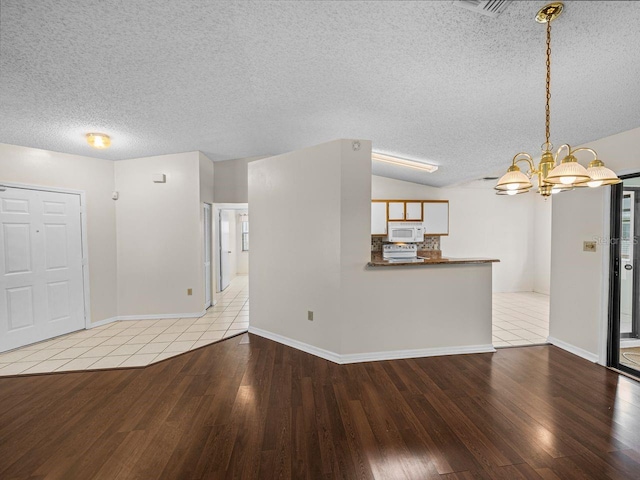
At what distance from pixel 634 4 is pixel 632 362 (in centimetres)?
327

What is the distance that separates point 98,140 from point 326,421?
3903mm

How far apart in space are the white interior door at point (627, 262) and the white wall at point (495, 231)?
3128 mm

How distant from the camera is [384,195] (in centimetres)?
585

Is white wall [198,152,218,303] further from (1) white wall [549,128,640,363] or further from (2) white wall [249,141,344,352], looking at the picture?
(1) white wall [549,128,640,363]

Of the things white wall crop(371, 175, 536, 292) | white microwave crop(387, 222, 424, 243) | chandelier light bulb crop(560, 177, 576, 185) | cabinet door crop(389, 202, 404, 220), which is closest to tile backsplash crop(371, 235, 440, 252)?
white wall crop(371, 175, 536, 292)

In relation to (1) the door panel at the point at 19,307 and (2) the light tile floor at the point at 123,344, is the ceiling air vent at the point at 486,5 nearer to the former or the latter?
(2) the light tile floor at the point at 123,344

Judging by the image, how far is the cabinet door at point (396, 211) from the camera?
18.3 ft

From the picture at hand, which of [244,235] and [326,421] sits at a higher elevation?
[244,235]

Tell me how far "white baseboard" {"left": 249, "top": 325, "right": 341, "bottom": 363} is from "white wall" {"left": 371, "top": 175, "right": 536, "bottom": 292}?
13.6ft

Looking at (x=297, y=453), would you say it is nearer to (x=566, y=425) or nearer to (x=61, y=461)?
(x=61, y=461)

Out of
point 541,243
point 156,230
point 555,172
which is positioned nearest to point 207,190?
point 156,230

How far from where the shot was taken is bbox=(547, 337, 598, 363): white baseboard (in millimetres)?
2924

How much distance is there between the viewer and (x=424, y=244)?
19.4 ft

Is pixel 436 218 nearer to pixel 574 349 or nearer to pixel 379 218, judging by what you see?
pixel 379 218
